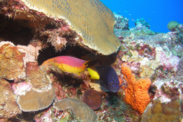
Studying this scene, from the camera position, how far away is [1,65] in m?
2.08

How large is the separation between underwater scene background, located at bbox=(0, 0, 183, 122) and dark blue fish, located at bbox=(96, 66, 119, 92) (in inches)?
0.8

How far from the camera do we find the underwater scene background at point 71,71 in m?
1.92

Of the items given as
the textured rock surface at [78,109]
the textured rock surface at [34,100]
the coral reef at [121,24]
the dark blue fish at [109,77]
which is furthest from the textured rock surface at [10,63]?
the coral reef at [121,24]

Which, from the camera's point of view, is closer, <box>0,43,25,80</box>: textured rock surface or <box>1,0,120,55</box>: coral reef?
<box>1,0,120,55</box>: coral reef

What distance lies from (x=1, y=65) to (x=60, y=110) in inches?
54.5

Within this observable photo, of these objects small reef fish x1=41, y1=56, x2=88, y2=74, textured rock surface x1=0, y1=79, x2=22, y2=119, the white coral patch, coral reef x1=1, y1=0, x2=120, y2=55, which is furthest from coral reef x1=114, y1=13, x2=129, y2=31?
textured rock surface x1=0, y1=79, x2=22, y2=119

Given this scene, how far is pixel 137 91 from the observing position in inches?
107

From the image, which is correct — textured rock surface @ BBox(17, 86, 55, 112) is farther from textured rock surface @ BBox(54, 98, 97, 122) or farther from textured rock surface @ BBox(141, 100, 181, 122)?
textured rock surface @ BBox(141, 100, 181, 122)

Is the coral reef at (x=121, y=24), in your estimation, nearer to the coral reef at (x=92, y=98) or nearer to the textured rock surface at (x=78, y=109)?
the coral reef at (x=92, y=98)

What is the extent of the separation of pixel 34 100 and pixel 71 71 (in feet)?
2.89

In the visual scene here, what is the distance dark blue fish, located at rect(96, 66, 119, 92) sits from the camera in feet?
7.92

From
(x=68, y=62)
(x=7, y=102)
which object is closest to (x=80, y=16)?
(x=68, y=62)

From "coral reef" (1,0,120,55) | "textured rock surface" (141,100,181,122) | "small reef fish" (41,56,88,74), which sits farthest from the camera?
"small reef fish" (41,56,88,74)

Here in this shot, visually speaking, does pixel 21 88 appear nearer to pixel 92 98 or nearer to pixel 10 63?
pixel 10 63
